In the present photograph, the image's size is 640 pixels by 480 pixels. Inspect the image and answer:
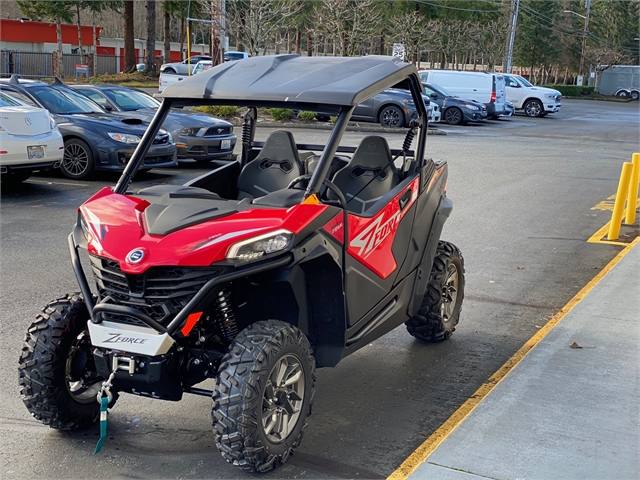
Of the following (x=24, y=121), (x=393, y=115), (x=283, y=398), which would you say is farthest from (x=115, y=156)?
(x=393, y=115)

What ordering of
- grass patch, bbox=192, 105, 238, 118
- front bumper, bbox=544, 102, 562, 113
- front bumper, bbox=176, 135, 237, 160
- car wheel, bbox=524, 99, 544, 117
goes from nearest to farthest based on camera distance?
front bumper, bbox=176, 135, 237, 160, grass patch, bbox=192, 105, 238, 118, front bumper, bbox=544, 102, 562, 113, car wheel, bbox=524, 99, 544, 117

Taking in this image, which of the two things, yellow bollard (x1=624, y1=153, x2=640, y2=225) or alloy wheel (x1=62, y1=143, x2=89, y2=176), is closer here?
yellow bollard (x1=624, y1=153, x2=640, y2=225)

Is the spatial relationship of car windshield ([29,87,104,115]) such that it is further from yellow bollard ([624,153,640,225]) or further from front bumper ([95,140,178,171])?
yellow bollard ([624,153,640,225])

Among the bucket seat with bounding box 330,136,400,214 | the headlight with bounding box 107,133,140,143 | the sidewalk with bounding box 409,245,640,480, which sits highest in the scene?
the bucket seat with bounding box 330,136,400,214

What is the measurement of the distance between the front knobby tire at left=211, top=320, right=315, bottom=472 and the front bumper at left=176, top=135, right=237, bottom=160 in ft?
38.6

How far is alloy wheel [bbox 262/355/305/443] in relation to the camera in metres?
4.05

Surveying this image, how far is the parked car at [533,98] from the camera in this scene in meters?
37.3

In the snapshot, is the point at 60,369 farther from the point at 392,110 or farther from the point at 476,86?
the point at 476,86

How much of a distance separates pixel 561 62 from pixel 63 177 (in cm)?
8288

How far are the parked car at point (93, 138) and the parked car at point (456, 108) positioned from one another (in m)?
17.6

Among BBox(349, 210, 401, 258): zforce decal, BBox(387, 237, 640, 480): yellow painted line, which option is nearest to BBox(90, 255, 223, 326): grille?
BBox(349, 210, 401, 258): zforce decal

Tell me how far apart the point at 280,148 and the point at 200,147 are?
10.4 metres

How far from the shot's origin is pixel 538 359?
5.82 m

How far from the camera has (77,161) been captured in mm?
14031
